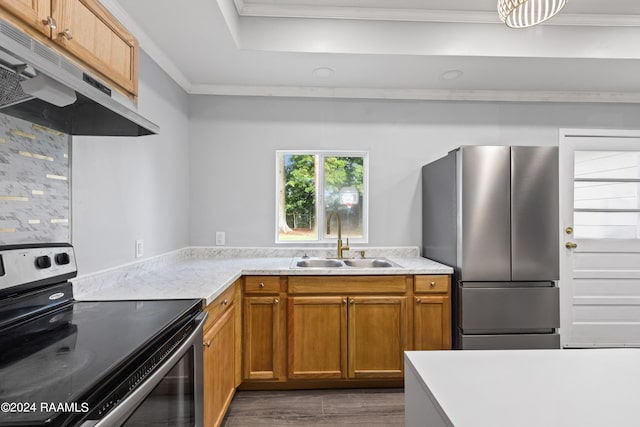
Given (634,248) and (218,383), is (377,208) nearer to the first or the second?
(218,383)

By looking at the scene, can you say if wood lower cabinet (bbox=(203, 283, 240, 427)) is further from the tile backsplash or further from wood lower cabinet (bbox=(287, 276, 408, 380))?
the tile backsplash

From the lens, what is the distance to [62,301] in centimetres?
140

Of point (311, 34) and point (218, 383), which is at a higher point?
point (311, 34)

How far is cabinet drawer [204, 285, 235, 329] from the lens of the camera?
1694mm

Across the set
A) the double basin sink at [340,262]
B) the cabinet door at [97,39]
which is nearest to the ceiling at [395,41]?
the cabinet door at [97,39]

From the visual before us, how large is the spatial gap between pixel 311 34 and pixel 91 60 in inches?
60.8

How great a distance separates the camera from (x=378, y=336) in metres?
2.41

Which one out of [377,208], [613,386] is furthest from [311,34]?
[613,386]

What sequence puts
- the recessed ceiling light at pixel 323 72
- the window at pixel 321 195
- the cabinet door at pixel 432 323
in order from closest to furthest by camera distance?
the cabinet door at pixel 432 323, the recessed ceiling light at pixel 323 72, the window at pixel 321 195

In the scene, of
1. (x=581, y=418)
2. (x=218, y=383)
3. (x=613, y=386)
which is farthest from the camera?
(x=218, y=383)

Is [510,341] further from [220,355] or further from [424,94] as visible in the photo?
[424,94]

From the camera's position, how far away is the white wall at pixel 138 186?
1.68m

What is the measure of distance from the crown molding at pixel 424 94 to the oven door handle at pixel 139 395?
7.58 ft

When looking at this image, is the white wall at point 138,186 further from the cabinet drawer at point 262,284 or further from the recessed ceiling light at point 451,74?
the recessed ceiling light at point 451,74
